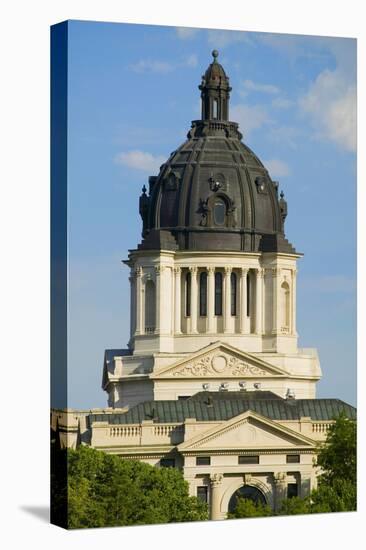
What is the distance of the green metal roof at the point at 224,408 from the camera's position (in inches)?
3125

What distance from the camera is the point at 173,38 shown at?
72.8 metres

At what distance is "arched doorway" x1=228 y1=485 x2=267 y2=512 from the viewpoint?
77812mm

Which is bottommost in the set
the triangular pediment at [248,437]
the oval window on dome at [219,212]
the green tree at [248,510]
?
the green tree at [248,510]

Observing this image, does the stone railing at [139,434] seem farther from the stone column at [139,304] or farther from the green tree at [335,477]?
the stone column at [139,304]

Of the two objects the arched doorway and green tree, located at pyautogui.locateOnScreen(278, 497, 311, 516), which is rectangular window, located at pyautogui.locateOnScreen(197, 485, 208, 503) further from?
green tree, located at pyautogui.locateOnScreen(278, 497, 311, 516)

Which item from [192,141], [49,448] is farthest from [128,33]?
[192,141]

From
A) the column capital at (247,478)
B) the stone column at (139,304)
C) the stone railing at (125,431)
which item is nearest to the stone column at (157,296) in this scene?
the stone column at (139,304)

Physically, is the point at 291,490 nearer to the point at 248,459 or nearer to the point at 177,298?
the point at 248,459

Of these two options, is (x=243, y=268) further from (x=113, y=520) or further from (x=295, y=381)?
(x=113, y=520)

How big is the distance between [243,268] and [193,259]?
5.94ft

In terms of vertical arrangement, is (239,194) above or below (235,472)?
above

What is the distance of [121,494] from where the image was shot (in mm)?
73125

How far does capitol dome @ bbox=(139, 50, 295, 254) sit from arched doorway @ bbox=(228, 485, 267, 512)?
1362 centimetres

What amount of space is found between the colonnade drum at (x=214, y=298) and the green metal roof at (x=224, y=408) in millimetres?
5835
